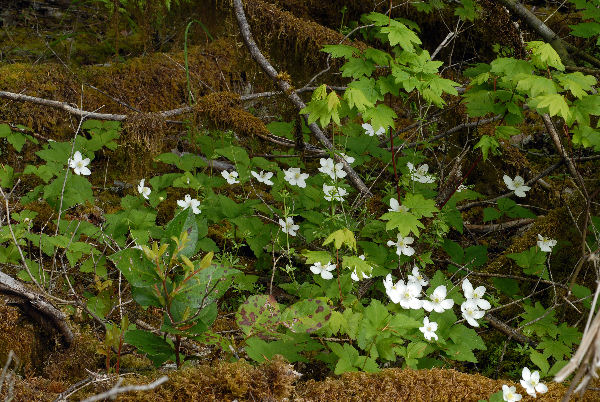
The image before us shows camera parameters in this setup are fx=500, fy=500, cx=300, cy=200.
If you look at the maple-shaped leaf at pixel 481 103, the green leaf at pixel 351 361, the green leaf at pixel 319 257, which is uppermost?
the maple-shaped leaf at pixel 481 103

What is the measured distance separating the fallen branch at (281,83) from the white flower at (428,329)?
3.30 ft

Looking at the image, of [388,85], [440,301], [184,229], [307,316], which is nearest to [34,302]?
[184,229]

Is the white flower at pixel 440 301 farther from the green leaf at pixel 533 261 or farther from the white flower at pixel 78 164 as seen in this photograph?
the white flower at pixel 78 164

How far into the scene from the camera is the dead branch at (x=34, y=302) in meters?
1.76

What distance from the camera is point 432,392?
1.73 m

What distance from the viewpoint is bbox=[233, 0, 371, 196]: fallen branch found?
3.06 metres

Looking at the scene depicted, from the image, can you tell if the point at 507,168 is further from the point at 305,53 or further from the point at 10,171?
the point at 10,171

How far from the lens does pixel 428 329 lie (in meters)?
2.09

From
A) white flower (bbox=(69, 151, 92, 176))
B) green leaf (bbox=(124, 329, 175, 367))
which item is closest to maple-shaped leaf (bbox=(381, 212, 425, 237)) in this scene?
green leaf (bbox=(124, 329, 175, 367))

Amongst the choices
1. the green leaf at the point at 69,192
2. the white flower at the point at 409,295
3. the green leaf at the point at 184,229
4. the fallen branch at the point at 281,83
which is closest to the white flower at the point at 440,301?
the white flower at the point at 409,295

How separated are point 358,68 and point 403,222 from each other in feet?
2.55

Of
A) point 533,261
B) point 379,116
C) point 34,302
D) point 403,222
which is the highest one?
point 379,116

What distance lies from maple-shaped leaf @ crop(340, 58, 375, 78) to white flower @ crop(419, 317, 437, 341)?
1.18 meters

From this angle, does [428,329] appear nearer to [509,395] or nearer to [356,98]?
[509,395]
